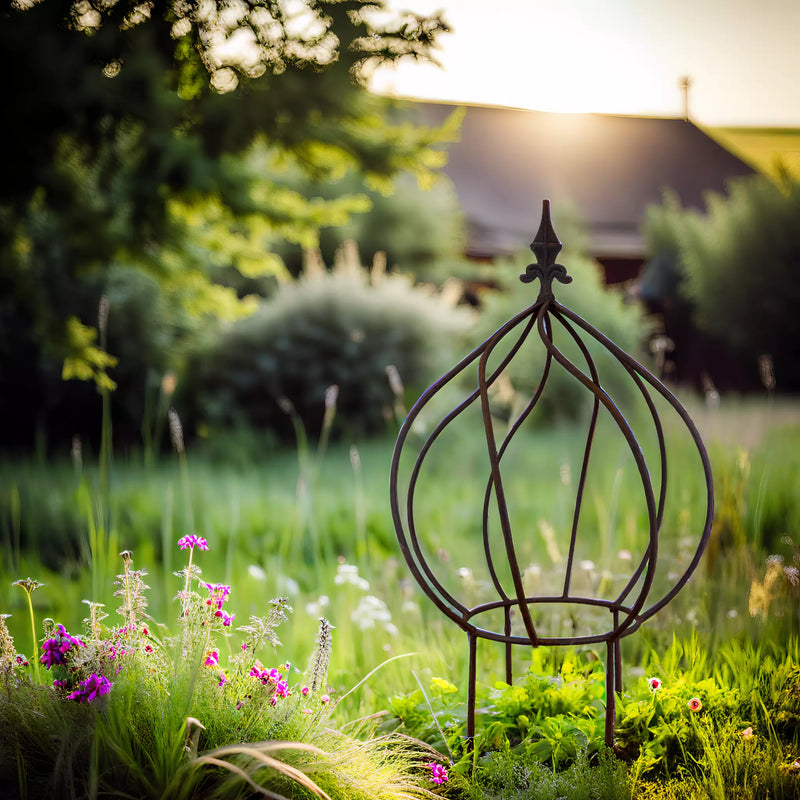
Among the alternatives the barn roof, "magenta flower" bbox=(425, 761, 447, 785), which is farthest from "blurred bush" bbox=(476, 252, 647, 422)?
the barn roof

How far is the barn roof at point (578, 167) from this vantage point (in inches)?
515

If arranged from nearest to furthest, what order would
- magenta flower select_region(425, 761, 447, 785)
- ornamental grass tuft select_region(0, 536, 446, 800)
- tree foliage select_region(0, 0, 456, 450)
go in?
ornamental grass tuft select_region(0, 536, 446, 800)
magenta flower select_region(425, 761, 447, 785)
tree foliage select_region(0, 0, 456, 450)

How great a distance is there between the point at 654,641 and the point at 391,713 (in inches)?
39.5

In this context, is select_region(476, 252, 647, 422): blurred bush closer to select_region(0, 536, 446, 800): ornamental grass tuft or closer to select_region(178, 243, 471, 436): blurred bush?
select_region(178, 243, 471, 436): blurred bush

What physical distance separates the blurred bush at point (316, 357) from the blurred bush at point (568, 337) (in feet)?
1.74

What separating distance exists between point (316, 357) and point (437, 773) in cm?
454

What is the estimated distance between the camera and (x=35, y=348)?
17.2 feet

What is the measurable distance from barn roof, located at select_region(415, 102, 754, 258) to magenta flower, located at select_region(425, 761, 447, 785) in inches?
446

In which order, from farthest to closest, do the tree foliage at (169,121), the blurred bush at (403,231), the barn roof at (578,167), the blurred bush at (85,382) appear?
the barn roof at (578,167), the blurred bush at (403,231), the blurred bush at (85,382), the tree foliage at (169,121)

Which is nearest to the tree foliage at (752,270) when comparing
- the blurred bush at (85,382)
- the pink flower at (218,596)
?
the blurred bush at (85,382)

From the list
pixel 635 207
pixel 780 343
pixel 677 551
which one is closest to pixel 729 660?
pixel 677 551

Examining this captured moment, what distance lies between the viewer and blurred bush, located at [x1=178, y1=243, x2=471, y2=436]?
5.93 metres

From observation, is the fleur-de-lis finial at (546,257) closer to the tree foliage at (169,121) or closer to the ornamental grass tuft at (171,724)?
the ornamental grass tuft at (171,724)

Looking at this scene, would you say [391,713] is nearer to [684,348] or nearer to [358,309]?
[358,309]
